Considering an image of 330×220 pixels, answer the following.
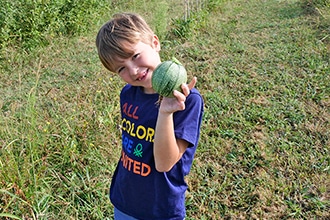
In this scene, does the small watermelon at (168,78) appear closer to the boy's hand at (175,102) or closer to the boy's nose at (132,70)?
the boy's hand at (175,102)

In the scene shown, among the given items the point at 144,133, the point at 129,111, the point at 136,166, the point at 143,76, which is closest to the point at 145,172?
the point at 136,166

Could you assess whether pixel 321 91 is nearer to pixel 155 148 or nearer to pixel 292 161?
pixel 292 161

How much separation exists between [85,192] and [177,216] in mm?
1378

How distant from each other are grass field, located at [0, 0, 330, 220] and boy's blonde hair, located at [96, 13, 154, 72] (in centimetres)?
101

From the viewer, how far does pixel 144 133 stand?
1.45 metres

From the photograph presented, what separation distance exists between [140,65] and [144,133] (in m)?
0.29

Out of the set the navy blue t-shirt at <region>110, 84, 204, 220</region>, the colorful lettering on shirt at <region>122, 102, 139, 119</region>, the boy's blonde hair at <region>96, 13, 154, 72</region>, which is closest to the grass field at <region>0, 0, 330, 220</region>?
the navy blue t-shirt at <region>110, 84, 204, 220</region>

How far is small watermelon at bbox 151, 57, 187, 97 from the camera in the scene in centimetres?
116

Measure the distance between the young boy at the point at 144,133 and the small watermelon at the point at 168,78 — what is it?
0.11 m

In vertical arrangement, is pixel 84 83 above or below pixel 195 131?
below

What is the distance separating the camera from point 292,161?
10.5 ft

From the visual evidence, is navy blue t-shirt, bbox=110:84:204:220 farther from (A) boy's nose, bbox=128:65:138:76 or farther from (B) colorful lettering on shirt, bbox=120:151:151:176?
(A) boy's nose, bbox=128:65:138:76

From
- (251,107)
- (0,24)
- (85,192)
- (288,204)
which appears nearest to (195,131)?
(85,192)

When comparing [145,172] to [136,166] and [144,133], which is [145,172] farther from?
[144,133]
